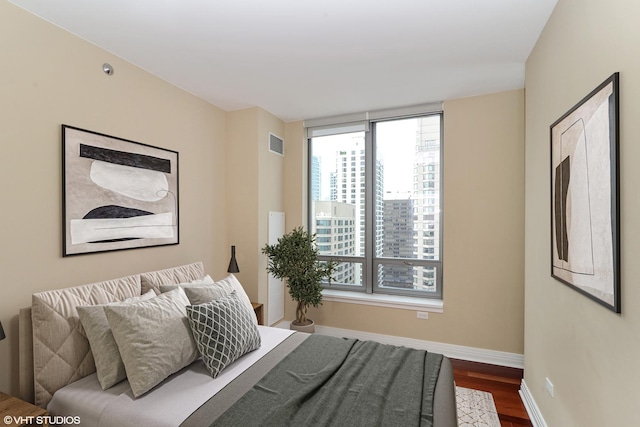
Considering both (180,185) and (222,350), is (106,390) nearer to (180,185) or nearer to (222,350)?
(222,350)

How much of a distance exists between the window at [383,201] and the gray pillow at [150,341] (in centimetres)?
244

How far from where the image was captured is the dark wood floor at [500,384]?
91.4 inches

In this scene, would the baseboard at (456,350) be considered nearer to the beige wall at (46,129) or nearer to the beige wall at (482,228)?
the beige wall at (482,228)

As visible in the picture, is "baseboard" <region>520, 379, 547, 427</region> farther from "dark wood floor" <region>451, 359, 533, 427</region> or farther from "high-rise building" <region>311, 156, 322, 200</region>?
"high-rise building" <region>311, 156, 322, 200</region>

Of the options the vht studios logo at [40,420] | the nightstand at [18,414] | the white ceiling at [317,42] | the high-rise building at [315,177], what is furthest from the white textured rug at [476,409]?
the white ceiling at [317,42]

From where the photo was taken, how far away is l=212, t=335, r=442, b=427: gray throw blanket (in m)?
1.41

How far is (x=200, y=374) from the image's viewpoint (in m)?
1.80

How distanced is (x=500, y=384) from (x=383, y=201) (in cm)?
214

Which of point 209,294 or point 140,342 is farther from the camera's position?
point 209,294

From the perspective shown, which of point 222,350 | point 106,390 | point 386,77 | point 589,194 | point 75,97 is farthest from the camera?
point 386,77

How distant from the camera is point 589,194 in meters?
1.47

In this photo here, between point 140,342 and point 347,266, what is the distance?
2.69 meters

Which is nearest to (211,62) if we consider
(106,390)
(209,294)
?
(209,294)

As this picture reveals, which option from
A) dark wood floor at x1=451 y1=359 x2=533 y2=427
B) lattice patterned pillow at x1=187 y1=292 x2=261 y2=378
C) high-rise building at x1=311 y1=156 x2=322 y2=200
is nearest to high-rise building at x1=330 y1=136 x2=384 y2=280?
high-rise building at x1=311 y1=156 x2=322 y2=200
